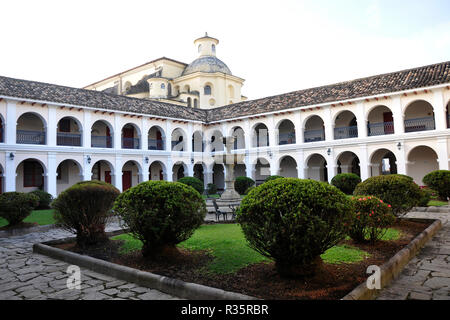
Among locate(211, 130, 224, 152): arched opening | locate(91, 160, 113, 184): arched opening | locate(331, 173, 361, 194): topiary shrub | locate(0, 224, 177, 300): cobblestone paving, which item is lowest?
locate(0, 224, 177, 300): cobblestone paving

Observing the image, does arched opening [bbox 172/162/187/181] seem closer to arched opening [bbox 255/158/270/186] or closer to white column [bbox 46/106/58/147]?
arched opening [bbox 255/158/270/186]

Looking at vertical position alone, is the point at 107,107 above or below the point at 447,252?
above

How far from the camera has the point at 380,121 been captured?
72.9ft

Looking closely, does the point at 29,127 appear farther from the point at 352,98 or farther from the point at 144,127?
the point at 352,98

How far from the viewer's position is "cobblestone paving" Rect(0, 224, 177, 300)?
433 cm

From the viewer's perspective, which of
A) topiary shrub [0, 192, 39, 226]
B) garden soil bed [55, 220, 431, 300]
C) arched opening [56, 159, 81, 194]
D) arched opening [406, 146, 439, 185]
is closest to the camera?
garden soil bed [55, 220, 431, 300]

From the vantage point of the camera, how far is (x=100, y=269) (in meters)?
A: 5.35

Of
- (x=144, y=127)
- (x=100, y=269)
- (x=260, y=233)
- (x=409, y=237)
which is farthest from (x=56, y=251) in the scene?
(x=144, y=127)

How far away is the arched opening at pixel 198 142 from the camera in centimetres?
2778

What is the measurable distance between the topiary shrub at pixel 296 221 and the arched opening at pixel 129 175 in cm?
2273

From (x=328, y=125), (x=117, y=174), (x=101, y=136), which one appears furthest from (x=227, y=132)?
(x=101, y=136)

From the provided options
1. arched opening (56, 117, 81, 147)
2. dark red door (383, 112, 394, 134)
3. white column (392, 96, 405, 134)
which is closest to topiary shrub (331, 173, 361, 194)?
white column (392, 96, 405, 134)

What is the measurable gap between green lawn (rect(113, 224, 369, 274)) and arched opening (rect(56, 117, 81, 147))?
48.3ft
